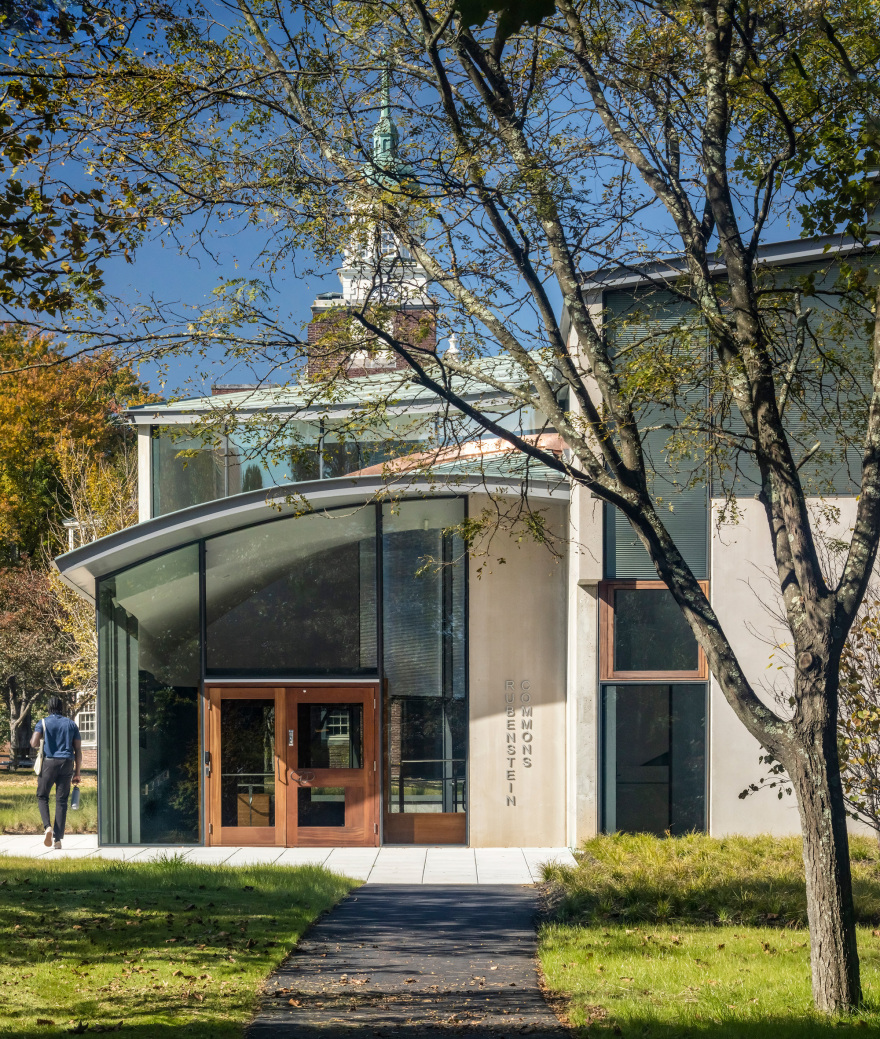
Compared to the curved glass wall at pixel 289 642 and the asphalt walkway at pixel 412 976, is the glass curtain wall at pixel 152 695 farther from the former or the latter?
the asphalt walkway at pixel 412 976

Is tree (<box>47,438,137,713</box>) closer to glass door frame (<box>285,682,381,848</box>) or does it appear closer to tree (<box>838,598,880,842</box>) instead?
glass door frame (<box>285,682,381,848</box>)

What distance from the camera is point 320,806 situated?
15.7 meters

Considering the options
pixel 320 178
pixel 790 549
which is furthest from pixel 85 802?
pixel 790 549

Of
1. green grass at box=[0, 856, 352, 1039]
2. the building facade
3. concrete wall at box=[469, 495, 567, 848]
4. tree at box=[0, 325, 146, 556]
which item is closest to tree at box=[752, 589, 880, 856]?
the building facade

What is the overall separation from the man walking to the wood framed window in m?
7.24

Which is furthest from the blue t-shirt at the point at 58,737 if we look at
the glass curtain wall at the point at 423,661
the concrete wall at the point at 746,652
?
the concrete wall at the point at 746,652

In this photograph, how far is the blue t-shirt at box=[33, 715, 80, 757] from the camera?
14844mm

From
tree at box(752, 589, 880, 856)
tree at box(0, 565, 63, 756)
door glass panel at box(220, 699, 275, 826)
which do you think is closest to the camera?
tree at box(752, 589, 880, 856)

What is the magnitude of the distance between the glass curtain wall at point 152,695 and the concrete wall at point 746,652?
7372 millimetres

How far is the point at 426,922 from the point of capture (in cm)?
995

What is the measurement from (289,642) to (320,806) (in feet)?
7.83

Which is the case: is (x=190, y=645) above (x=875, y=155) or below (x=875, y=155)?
below

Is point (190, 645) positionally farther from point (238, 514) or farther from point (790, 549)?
point (790, 549)

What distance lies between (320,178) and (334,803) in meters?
10.0
